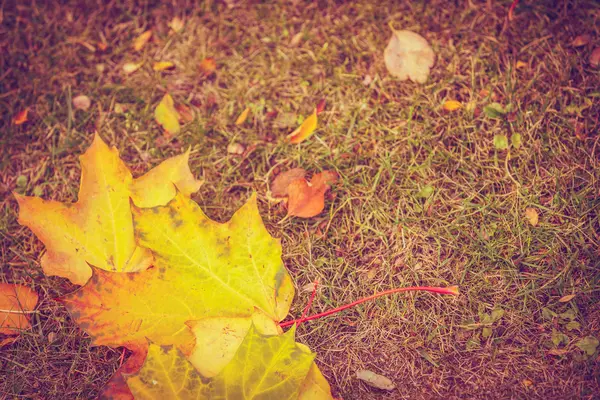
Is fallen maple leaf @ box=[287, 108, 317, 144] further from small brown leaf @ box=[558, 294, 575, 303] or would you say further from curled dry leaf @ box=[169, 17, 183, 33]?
small brown leaf @ box=[558, 294, 575, 303]

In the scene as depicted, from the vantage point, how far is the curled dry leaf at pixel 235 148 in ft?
Result: 5.95

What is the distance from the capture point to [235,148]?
1.82 meters

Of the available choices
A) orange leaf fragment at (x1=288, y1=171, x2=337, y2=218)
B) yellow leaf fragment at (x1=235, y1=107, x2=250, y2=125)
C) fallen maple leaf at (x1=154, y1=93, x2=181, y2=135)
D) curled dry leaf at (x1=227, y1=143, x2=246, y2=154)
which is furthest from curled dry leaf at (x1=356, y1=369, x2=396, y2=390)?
fallen maple leaf at (x1=154, y1=93, x2=181, y2=135)

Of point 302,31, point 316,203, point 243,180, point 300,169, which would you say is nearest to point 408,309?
point 316,203

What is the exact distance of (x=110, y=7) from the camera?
6.95 feet

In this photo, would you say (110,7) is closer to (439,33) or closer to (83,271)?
(83,271)

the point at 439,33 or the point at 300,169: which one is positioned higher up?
the point at 439,33

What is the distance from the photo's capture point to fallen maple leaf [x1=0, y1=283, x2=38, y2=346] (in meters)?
1.55

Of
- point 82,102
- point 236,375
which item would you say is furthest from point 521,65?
point 82,102

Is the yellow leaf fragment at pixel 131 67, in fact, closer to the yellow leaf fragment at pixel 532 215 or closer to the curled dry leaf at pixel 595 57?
the yellow leaf fragment at pixel 532 215

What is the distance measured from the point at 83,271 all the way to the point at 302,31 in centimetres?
131

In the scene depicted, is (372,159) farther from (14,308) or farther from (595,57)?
(14,308)

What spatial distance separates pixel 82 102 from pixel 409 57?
4.62 ft

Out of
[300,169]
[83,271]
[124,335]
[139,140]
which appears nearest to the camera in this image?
[124,335]
